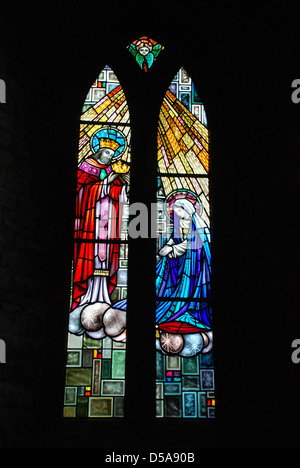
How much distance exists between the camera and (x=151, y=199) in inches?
199

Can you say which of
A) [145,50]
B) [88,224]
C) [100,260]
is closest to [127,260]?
[100,260]

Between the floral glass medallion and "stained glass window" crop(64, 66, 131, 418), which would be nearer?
"stained glass window" crop(64, 66, 131, 418)

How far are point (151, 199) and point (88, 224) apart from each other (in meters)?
0.49

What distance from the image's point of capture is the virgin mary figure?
474cm

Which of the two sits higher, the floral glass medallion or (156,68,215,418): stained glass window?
the floral glass medallion

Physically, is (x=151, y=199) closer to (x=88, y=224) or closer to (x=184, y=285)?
(x=88, y=224)

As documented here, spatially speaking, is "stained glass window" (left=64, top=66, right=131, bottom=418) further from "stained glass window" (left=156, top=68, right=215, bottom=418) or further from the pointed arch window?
"stained glass window" (left=156, top=68, right=215, bottom=418)

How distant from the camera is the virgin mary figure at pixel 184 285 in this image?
15.5 feet

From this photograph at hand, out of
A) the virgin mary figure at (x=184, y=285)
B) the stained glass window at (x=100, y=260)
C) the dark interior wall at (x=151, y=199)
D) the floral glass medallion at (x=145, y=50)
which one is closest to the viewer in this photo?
the dark interior wall at (x=151, y=199)

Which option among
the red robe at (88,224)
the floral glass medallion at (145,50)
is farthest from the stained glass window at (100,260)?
the floral glass medallion at (145,50)

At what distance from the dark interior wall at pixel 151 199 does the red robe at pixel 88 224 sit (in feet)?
0.29

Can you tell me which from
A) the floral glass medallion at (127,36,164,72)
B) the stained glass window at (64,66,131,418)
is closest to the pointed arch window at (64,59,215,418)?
the stained glass window at (64,66,131,418)

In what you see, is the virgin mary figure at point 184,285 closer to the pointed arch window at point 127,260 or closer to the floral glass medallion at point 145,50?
the pointed arch window at point 127,260

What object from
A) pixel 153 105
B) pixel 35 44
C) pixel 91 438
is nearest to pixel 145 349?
pixel 91 438
